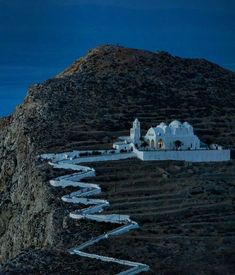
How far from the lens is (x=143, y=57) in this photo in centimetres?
11138

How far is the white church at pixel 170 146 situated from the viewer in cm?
7306

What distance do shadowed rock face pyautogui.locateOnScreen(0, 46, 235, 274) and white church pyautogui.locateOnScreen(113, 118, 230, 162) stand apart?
340 cm

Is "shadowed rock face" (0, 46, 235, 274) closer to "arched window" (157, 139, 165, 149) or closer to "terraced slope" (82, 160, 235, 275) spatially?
"terraced slope" (82, 160, 235, 275)

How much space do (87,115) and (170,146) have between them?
15214 mm

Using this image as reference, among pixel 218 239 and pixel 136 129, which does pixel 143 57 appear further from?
pixel 218 239

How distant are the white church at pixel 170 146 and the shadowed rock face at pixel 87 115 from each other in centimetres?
340

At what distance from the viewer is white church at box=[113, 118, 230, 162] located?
73.1 meters

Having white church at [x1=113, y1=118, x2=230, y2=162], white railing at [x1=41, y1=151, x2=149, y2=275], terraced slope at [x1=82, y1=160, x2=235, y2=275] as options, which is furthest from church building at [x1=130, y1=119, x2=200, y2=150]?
terraced slope at [x1=82, y1=160, x2=235, y2=275]

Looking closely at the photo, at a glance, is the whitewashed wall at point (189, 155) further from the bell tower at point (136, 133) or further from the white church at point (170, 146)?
the bell tower at point (136, 133)

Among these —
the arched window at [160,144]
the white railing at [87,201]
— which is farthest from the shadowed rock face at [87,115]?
the arched window at [160,144]

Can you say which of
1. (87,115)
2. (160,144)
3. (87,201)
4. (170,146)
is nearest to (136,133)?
(160,144)

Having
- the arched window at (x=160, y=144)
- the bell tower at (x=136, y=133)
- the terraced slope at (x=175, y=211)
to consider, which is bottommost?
the terraced slope at (x=175, y=211)

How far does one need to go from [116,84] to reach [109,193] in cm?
3807

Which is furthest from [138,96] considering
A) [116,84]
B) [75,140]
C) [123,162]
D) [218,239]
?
[218,239]
